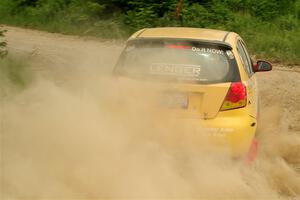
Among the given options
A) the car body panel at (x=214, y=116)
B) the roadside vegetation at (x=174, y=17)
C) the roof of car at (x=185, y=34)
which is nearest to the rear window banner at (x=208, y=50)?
the roof of car at (x=185, y=34)

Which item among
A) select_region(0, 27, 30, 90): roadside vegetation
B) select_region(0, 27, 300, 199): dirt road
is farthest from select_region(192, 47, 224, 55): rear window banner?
select_region(0, 27, 30, 90): roadside vegetation

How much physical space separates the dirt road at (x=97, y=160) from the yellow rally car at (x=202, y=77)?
1.04ft

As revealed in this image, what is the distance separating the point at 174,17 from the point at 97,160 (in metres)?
12.9

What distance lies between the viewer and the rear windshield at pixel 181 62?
5.96m

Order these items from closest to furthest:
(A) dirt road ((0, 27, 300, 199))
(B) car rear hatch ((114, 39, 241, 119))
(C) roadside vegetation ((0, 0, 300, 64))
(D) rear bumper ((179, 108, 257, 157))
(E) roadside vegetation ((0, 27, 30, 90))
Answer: (A) dirt road ((0, 27, 300, 199))
(D) rear bumper ((179, 108, 257, 157))
(B) car rear hatch ((114, 39, 241, 119))
(E) roadside vegetation ((0, 27, 30, 90))
(C) roadside vegetation ((0, 0, 300, 64))

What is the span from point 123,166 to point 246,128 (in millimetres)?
1350

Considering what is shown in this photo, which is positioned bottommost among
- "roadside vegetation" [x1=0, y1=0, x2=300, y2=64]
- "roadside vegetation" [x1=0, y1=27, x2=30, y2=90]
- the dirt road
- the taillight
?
"roadside vegetation" [x1=0, y1=0, x2=300, y2=64]

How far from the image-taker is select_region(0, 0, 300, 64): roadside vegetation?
672 inches

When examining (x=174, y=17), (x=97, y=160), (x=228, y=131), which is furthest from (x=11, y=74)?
(x=174, y=17)

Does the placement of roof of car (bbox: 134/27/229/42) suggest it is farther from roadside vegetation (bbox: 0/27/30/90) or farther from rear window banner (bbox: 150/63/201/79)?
roadside vegetation (bbox: 0/27/30/90)

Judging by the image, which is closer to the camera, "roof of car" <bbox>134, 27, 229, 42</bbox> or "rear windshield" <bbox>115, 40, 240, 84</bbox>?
"rear windshield" <bbox>115, 40, 240, 84</bbox>

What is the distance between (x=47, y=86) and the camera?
7047 mm

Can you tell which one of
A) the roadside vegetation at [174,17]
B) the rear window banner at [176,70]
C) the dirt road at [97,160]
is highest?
the rear window banner at [176,70]

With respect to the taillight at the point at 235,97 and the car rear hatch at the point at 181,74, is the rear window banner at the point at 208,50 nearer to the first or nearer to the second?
the car rear hatch at the point at 181,74
